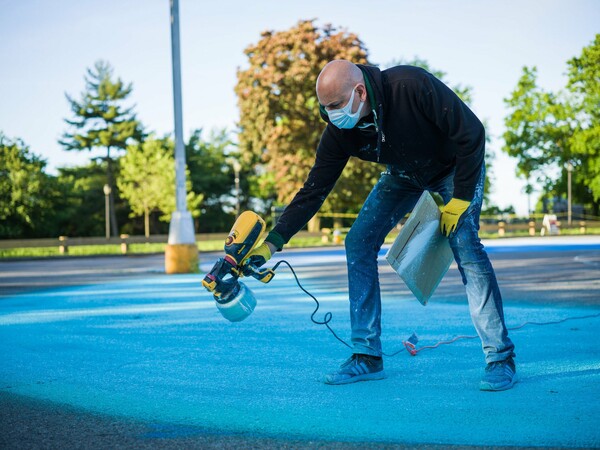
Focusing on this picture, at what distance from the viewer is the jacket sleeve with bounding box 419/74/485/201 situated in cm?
338

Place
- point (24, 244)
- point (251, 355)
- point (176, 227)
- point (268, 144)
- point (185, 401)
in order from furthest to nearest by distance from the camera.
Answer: point (268, 144) < point (24, 244) < point (176, 227) < point (251, 355) < point (185, 401)

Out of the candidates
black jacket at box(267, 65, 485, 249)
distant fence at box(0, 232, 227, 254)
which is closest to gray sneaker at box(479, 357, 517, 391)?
black jacket at box(267, 65, 485, 249)

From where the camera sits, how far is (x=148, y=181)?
50.8 meters

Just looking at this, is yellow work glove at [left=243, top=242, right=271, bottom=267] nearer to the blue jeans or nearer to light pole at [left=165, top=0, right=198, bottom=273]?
the blue jeans

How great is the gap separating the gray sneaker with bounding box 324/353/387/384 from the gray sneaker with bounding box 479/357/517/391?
1.90 feet

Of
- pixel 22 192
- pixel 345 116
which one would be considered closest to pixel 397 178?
pixel 345 116

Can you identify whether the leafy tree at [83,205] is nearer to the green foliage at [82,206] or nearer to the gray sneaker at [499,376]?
the green foliage at [82,206]

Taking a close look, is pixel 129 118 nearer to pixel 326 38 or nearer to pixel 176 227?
pixel 326 38

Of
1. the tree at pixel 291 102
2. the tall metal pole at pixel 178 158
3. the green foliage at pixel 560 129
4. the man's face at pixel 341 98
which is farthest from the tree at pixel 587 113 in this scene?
the man's face at pixel 341 98

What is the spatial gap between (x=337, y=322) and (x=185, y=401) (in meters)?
2.93

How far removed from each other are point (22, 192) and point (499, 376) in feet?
150

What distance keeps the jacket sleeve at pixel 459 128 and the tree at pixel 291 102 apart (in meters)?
31.7

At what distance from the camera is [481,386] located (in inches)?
134

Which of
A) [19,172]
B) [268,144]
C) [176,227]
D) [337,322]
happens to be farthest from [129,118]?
[337,322]
